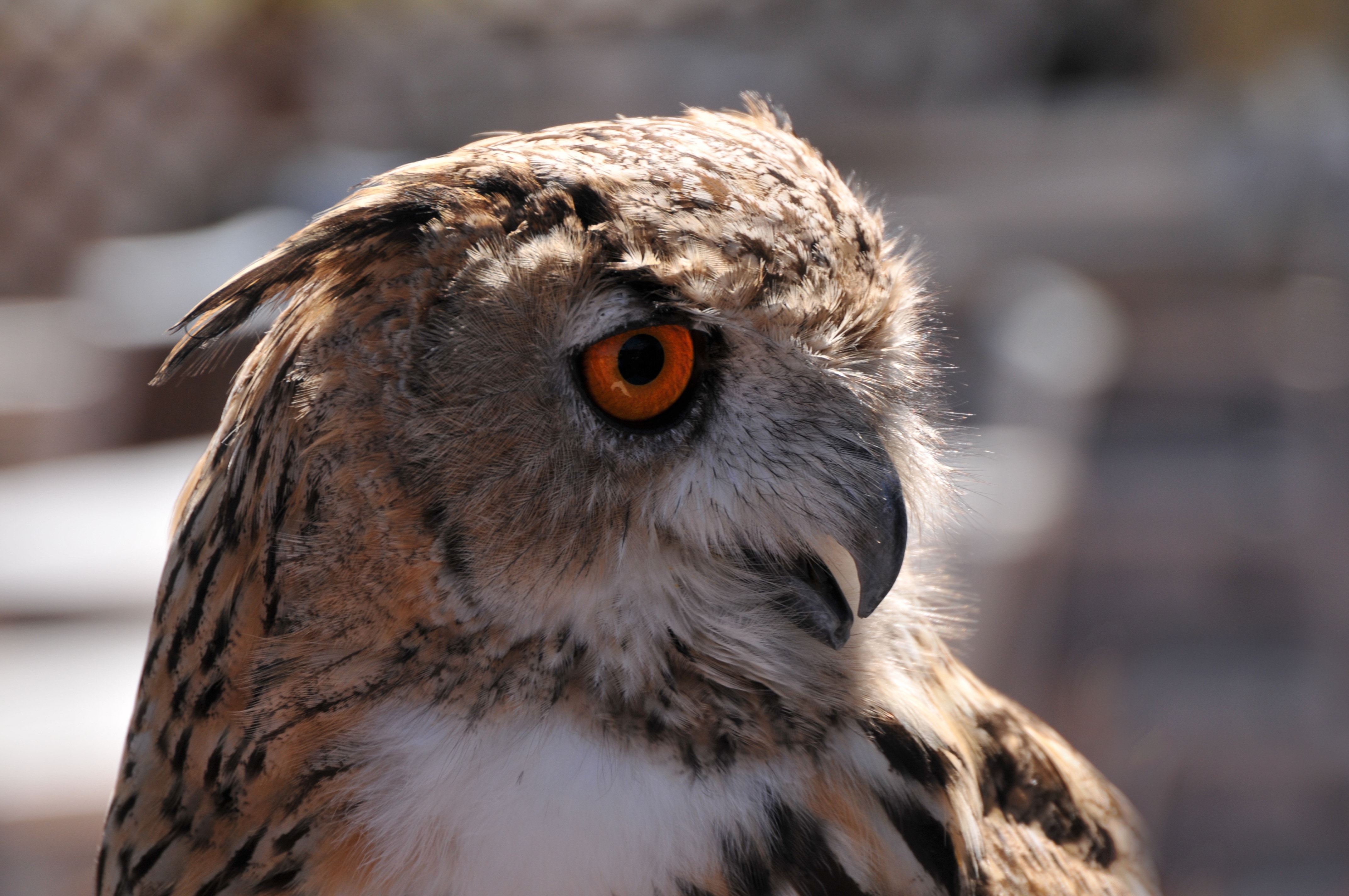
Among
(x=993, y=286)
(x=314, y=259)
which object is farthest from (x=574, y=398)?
(x=993, y=286)

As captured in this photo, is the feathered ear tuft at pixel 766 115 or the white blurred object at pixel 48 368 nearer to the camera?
the feathered ear tuft at pixel 766 115

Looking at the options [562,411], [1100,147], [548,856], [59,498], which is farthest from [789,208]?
[1100,147]

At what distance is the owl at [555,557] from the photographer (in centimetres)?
103

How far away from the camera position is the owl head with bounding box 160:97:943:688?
→ 1.03 m

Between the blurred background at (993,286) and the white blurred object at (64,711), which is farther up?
the blurred background at (993,286)

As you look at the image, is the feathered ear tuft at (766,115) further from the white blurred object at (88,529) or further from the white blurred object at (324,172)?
the white blurred object at (324,172)

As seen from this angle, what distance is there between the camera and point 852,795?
3.58 ft

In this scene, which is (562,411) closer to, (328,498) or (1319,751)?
(328,498)

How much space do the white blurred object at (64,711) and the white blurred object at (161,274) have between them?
132 centimetres

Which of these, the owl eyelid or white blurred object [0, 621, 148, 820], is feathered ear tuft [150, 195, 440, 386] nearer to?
the owl eyelid

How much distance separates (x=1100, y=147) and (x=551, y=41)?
8.73 feet

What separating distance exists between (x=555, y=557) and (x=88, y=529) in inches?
94.9

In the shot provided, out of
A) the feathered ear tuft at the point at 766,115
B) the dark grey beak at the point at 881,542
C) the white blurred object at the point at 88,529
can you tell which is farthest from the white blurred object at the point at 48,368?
the dark grey beak at the point at 881,542

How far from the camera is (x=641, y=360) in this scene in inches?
40.7
